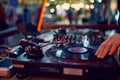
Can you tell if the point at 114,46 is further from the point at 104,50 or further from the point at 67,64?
the point at 67,64

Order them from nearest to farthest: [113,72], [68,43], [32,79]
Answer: [113,72] → [32,79] → [68,43]

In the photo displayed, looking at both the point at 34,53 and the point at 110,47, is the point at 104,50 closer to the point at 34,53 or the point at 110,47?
the point at 110,47

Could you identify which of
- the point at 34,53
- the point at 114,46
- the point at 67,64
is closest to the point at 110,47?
the point at 114,46

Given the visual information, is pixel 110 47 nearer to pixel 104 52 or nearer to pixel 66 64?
pixel 104 52

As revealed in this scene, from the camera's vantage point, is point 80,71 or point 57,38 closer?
point 80,71

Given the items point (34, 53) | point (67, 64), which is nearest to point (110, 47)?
point (67, 64)

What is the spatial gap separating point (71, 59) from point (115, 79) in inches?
8.0

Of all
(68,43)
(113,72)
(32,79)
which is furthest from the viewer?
(68,43)

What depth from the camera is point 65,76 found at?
0.92 meters

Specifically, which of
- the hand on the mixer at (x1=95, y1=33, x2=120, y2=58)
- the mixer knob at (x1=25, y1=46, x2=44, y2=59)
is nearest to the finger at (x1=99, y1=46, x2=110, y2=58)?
the hand on the mixer at (x1=95, y1=33, x2=120, y2=58)

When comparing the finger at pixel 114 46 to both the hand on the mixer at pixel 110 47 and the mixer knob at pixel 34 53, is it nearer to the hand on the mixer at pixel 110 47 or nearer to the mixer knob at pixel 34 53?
the hand on the mixer at pixel 110 47

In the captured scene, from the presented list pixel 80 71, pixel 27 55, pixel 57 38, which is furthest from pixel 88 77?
pixel 57 38

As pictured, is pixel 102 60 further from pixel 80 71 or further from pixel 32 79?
pixel 32 79

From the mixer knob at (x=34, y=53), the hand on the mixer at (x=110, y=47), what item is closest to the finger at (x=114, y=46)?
the hand on the mixer at (x=110, y=47)
